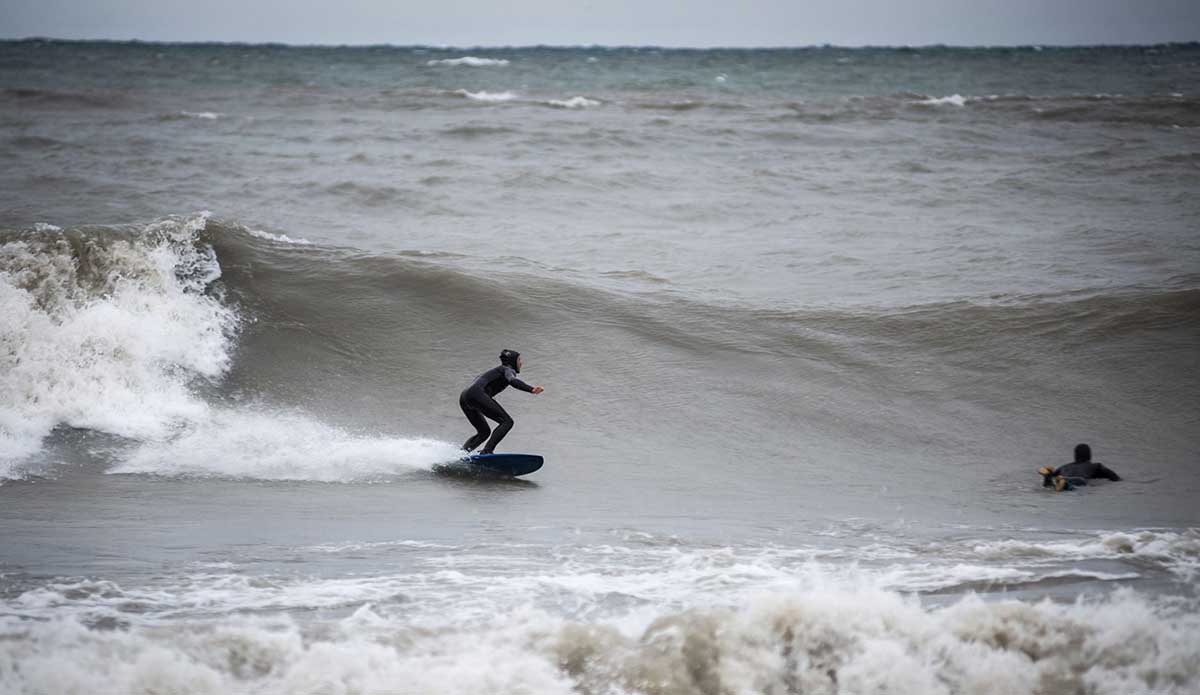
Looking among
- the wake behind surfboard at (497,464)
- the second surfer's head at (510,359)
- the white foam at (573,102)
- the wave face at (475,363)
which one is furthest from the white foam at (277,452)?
the white foam at (573,102)

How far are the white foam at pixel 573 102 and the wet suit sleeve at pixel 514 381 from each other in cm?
3115

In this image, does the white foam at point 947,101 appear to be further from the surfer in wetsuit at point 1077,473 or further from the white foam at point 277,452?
the white foam at point 277,452

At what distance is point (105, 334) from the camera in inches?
524

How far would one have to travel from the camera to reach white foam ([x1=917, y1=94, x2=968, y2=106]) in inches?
1666

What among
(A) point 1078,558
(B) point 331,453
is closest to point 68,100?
(B) point 331,453

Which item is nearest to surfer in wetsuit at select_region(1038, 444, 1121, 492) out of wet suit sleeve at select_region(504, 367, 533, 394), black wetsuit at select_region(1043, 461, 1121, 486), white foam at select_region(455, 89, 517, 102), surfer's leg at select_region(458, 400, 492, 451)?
black wetsuit at select_region(1043, 461, 1121, 486)

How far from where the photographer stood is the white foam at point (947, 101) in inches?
1666

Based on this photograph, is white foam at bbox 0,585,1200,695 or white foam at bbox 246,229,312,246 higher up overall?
white foam at bbox 246,229,312,246

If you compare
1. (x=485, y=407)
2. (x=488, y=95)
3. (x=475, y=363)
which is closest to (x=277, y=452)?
(x=485, y=407)

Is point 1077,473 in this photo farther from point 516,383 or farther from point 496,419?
point 496,419

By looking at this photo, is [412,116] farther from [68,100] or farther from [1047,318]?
[1047,318]

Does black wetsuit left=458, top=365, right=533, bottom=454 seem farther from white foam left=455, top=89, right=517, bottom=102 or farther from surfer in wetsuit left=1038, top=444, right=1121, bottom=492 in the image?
white foam left=455, top=89, right=517, bottom=102

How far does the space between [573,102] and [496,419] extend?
3262 centimetres

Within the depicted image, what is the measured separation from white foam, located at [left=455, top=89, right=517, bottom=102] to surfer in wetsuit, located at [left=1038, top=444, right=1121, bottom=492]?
117 feet
